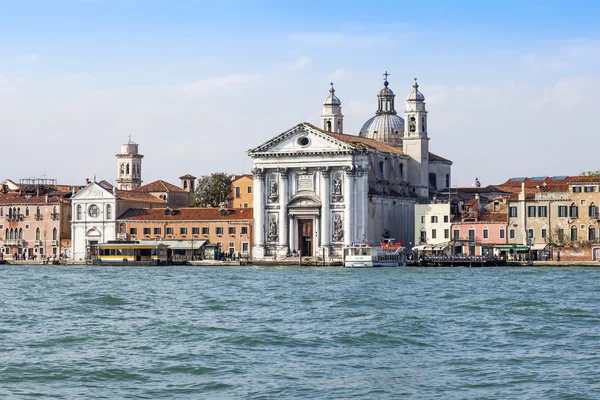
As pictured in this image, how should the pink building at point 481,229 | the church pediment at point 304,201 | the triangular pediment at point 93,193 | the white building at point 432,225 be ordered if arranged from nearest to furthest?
the pink building at point 481,229 → the white building at point 432,225 → the church pediment at point 304,201 → the triangular pediment at point 93,193

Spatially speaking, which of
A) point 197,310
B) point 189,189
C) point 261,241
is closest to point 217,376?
point 197,310

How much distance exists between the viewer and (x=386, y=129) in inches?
3250

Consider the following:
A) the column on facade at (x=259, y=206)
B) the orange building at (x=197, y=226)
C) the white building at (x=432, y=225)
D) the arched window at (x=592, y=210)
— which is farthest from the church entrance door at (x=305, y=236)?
the arched window at (x=592, y=210)

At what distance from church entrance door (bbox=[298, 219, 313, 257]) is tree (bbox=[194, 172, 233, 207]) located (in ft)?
45.6

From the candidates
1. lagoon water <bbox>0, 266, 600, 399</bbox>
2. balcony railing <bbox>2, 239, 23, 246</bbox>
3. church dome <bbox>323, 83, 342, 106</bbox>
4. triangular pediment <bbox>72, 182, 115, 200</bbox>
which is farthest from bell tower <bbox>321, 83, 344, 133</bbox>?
lagoon water <bbox>0, 266, 600, 399</bbox>

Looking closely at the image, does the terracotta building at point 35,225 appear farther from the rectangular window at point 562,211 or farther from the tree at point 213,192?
the rectangular window at point 562,211

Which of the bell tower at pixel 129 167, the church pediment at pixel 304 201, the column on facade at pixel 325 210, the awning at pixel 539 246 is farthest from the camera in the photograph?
the bell tower at pixel 129 167

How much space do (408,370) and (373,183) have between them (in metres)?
49.7

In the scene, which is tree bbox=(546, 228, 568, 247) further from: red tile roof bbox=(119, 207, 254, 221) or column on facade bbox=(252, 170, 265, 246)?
red tile roof bbox=(119, 207, 254, 221)

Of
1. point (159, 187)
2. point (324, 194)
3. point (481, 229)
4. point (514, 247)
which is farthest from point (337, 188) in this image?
point (159, 187)

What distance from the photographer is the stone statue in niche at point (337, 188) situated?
68250 mm

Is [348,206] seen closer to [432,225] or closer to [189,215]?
[432,225]

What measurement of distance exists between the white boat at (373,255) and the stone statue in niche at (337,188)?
10.5ft

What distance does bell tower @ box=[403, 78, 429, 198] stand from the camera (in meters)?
76.9
